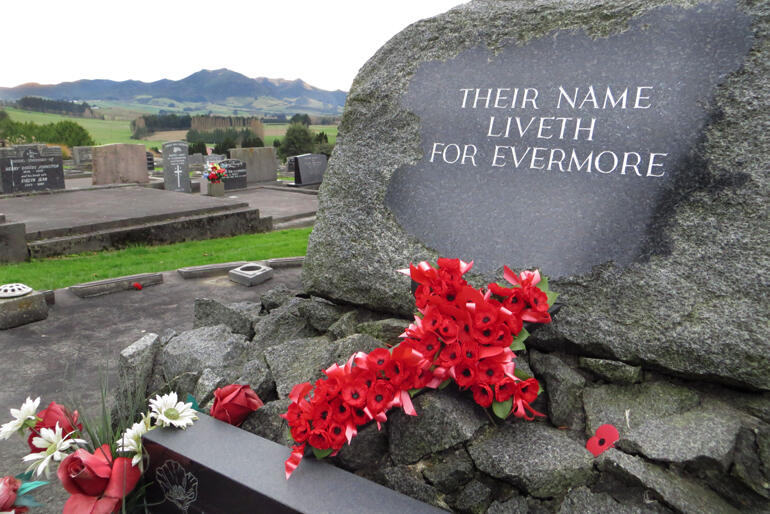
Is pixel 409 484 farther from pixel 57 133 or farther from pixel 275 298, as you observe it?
pixel 57 133

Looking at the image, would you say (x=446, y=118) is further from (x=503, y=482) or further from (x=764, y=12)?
(x=503, y=482)

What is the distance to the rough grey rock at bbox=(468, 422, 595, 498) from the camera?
209 cm

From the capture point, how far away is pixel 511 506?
2133 mm

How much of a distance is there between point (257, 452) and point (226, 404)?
0.39m

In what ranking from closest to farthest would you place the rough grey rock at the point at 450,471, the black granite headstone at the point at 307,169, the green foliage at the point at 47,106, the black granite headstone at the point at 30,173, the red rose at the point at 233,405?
1. the rough grey rock at the point at 450,471
2. the red rose at the point at 233,405
3. the black granite headstone at the point at 30,173
4. the black granite headstone at the point at 307,169
5. the green foliage at the point at 47,106

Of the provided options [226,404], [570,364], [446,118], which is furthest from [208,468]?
[446,118]

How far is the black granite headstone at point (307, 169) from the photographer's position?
63.7 feet

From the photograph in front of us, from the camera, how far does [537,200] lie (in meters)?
2.92

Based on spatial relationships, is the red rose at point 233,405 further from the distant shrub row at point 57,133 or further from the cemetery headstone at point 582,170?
the distant shrub row at point 57,133

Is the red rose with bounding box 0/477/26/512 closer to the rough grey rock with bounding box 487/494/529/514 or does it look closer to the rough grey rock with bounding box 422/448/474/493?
the rough grey rock with bounding box 422/448/474/493

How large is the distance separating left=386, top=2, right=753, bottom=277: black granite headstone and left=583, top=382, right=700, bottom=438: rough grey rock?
579mm

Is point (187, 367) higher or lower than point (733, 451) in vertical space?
lower

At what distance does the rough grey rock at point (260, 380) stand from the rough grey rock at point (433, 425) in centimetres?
92

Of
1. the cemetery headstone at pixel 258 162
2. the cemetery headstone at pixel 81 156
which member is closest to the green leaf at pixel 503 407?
the cemetery headstone at pixel 258 162
